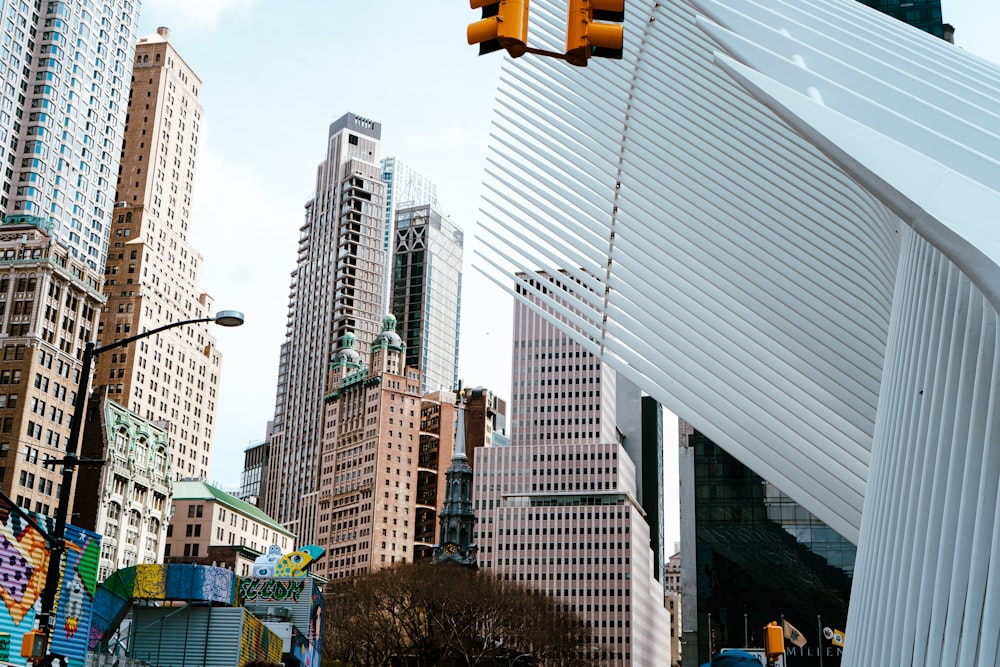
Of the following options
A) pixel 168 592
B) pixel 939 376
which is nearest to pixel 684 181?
pixel 939 376

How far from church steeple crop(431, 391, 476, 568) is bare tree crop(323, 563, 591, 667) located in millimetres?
76333

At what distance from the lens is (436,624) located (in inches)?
3142

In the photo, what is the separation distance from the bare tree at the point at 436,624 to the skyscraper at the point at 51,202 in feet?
111

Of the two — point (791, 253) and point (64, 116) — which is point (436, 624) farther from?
point (64, 116)

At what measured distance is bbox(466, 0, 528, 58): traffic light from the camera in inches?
320

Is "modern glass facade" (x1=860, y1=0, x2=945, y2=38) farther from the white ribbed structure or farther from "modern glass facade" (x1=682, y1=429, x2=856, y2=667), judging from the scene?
the white ribbed structure

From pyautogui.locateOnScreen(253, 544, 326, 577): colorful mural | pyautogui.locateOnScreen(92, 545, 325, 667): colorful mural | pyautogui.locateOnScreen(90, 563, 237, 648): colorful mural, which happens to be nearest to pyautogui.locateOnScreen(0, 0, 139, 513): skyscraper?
pyautogui.locateOnScreen(253, 544, 326, 577): colorful mural

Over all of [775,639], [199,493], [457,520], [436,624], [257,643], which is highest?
[457,520]

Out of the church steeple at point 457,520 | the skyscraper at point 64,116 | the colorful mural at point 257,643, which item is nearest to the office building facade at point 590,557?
the church steeple at point 457,520

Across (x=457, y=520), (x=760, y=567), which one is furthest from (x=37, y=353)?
(x=457, y=520)

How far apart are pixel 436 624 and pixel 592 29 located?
7518 centimetres

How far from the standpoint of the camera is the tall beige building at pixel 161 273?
491 feet

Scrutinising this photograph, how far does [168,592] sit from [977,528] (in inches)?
1460

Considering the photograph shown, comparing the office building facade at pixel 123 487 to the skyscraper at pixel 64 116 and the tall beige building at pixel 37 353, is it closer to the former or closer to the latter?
the tall beige building at pixel 37 353
